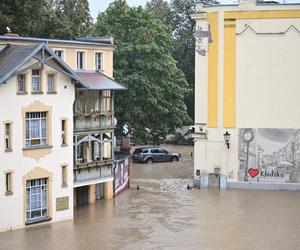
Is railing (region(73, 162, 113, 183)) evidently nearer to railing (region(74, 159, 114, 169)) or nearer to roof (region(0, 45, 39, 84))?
railing (region(74, 159, 114, 169))

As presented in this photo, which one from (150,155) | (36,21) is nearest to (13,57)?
Answer: (36,21)

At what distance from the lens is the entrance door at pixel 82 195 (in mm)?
40969

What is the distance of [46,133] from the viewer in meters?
36.4

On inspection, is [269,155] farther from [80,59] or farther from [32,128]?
[32,128]

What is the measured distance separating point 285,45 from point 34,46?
17099 millimetres

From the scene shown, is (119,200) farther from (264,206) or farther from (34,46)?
(34,46)

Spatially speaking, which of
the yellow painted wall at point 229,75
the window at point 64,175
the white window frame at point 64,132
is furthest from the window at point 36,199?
the yellow painted wall at point 229,75

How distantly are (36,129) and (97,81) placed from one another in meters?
6.79

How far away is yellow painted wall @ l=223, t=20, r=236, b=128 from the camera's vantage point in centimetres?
4625

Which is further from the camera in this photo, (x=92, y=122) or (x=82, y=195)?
(x=82, y=195)

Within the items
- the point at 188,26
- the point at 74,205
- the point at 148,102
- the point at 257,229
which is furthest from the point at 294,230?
the point at 188,26

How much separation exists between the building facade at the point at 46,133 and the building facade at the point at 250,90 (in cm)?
806

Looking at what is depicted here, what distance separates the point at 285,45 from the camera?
1799 inches

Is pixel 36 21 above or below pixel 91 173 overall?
above
